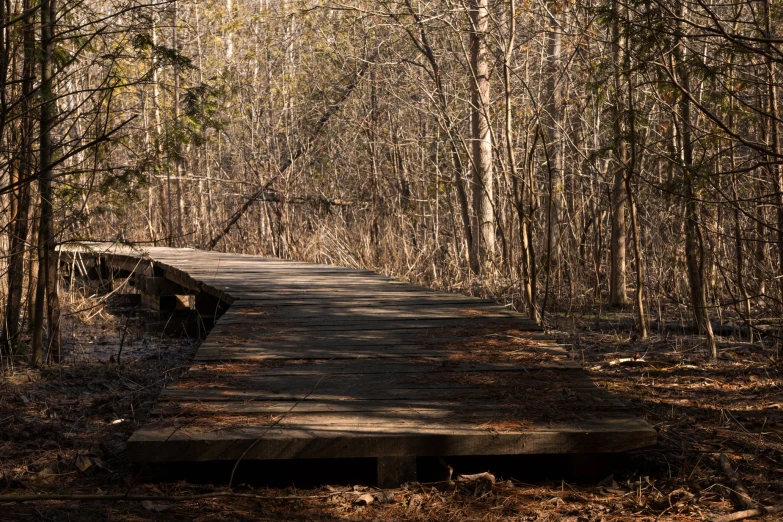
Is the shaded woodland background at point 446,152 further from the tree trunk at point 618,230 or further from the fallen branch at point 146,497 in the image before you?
the fallen branch at point 146,497

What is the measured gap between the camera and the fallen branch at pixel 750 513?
2523 millimetres

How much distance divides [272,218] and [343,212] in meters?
1.01

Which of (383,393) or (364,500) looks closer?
(364,500)

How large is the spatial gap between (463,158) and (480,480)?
315 inches

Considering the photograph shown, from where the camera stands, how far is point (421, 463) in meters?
3.04

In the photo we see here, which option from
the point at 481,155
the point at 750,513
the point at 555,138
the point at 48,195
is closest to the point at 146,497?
the point at 750,513

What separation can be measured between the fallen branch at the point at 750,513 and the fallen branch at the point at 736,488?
31mm

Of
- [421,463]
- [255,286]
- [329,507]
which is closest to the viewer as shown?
[329,507]

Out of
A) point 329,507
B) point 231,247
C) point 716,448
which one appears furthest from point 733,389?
point 231,247

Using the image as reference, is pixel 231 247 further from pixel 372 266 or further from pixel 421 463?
pixel 421 463

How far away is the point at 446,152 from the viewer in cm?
964

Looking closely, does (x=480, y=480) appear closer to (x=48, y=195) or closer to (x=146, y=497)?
(x=146, y=497)

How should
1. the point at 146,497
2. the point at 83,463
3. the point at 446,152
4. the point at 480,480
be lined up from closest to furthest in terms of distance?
the point at 146,497 < the point at 480,480 < the point at 83,463 < the point at 446,152

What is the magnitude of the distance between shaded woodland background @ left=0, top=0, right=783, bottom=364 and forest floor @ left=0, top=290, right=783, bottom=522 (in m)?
0.44
